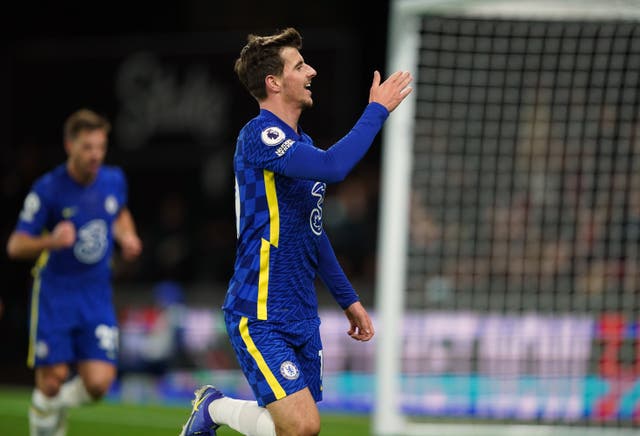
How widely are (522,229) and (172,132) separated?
531 centimetres

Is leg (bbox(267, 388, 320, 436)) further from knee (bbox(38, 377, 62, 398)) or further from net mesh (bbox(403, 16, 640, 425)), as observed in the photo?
net mesh (bbox(403, 16, 640, 425))

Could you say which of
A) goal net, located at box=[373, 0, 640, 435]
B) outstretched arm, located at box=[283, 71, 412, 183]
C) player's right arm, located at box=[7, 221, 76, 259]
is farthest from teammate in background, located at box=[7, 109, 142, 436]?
outstretched arm, located at box=[283, 71, 412, 183]

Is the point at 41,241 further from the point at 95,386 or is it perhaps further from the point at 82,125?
the point at 95,386

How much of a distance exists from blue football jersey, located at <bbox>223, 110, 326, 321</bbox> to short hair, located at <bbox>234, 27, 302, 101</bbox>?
0.13 metres

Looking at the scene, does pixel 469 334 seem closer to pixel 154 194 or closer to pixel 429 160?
pixel 429 160

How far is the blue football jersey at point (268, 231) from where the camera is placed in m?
4.64

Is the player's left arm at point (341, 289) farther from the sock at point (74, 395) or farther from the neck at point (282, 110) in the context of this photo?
the sock at point (74, 395)

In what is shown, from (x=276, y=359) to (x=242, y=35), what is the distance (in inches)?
358

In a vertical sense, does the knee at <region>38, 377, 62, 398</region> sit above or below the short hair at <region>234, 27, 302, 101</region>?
below

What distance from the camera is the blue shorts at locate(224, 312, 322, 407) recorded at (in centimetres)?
457

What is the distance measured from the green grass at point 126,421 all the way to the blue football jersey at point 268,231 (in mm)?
3307

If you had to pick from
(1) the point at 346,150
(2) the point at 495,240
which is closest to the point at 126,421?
(2) the point at 495,240

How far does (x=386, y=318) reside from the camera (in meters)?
7.53

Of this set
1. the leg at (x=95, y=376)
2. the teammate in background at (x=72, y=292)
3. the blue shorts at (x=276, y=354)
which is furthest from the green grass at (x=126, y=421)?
the blue shorts at (x=276, y=354)
